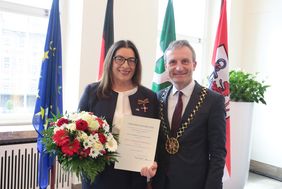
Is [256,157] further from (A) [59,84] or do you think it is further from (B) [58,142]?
(B) [58,142]

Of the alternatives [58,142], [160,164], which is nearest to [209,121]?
[160,164]

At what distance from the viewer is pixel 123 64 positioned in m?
1.67

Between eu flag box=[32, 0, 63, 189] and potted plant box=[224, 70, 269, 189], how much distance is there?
1.97 metres

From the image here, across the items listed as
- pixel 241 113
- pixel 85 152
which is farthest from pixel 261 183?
pixel 85 152

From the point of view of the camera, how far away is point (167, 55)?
1673 millimetres

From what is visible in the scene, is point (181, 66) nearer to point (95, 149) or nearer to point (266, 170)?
point (95, 149)

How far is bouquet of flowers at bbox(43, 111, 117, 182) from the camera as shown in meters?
1.36

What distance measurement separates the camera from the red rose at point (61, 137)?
1350 millimetres

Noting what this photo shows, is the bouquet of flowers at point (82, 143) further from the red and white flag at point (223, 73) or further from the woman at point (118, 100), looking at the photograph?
the red and white flag at point (223, 73)

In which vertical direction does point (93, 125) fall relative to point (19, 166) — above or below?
above

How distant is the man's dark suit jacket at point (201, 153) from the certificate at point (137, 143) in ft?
0.28

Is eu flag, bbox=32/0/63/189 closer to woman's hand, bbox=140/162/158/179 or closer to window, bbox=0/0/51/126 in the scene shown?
window, bbox=0/0/51/126

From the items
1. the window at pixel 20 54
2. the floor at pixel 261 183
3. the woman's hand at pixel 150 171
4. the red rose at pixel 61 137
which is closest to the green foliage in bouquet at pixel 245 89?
the floor at pixel 261 183

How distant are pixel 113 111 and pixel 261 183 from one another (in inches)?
131
